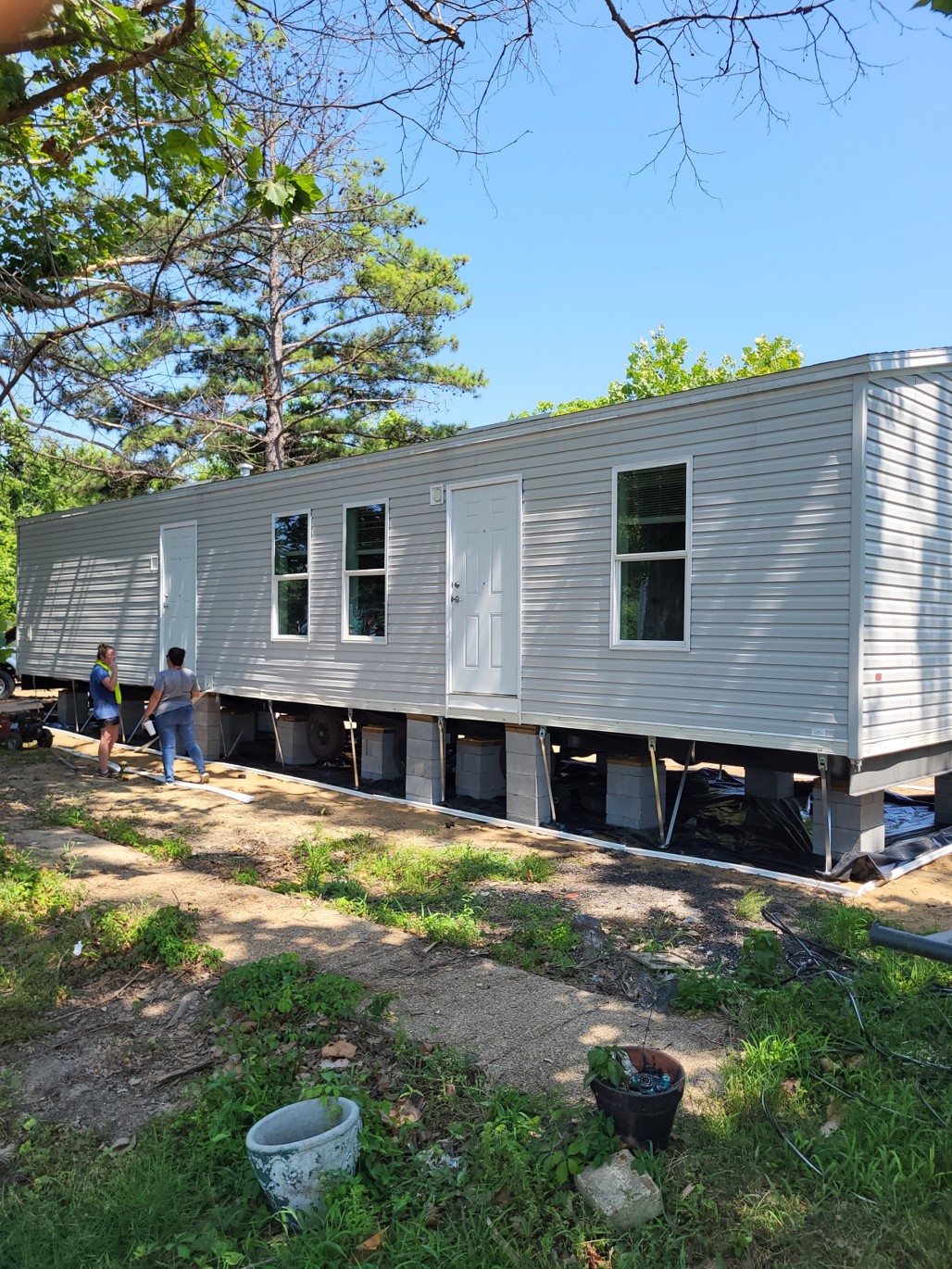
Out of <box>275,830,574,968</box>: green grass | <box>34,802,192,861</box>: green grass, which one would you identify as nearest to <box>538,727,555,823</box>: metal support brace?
<box>275,830,574,968</box>: green grass

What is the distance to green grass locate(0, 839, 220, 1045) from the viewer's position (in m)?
4.60

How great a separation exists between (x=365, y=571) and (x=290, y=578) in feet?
4.67

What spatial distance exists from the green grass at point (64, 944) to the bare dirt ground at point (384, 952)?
0.42 feet

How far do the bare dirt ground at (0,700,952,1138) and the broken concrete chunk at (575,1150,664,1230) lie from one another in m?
0.67

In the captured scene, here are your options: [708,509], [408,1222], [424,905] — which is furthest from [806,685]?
[408,1222]

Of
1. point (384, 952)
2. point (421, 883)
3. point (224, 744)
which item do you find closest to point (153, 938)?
point (384, 952)

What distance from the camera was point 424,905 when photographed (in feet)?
19.9

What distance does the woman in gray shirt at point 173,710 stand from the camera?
1081cm

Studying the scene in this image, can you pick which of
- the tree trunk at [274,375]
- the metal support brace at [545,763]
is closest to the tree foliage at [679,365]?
the tree trunk at [274,375]

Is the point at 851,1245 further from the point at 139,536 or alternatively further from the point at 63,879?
the point at 139,536

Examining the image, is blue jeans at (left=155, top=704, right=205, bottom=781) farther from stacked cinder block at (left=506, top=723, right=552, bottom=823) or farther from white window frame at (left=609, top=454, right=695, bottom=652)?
white window frame at (left=609, top=454, right=695, bottom=652)

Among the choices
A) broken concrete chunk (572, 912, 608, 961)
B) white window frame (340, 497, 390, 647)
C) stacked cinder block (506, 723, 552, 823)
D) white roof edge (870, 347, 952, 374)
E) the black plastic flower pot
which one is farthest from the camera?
white window frame (340, 497, 390, 647)

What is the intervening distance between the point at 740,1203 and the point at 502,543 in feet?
22.4

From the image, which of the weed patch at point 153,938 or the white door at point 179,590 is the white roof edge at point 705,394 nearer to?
the white door at point 179,590
